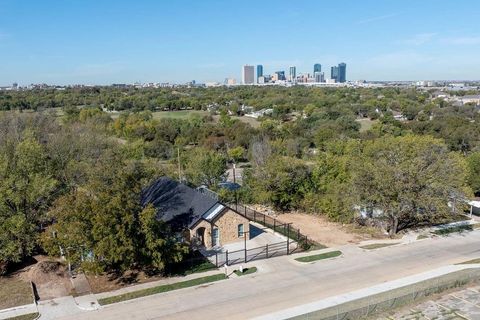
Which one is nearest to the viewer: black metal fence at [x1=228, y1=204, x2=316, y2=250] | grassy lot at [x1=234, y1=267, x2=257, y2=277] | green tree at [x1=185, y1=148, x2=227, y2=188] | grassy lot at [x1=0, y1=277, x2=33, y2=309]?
grassy lot at [x1=0, y1=277, x2=33, y2=309]

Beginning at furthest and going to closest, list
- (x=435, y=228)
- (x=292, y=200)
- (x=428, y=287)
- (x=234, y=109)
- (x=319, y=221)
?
(x=234, y=109)
(x=292, y=200)
(x=319, y=221)
(x=435, y=228)
(x=428, y=287)

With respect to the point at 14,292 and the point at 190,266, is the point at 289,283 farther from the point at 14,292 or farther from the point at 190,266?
the point at 14,292

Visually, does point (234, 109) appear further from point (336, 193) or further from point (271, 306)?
point (271, 306)

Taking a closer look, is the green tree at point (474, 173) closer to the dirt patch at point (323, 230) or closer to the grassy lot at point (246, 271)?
the dirt patch at point (323, 230)

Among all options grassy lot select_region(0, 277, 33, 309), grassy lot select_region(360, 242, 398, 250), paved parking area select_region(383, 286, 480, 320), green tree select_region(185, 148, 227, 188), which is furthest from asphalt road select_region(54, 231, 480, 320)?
green tree select_region(185, 148, 227, 188)

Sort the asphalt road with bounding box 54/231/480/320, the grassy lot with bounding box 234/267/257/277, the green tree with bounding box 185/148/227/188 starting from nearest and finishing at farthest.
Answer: the asphalt road with bounding box 54/231/480/320, the grassy lot with bounding box 234/267/257/277, the green tree with bounding box 185/148/227/188

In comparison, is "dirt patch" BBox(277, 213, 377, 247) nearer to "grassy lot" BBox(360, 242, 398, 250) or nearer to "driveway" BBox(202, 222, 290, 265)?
"grassy lot" BBox(360, 242, 398, 250)

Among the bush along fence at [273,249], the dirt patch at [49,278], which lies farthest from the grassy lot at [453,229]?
the dirt patch at [49,278]

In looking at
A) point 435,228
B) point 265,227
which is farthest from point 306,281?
point 435,228
